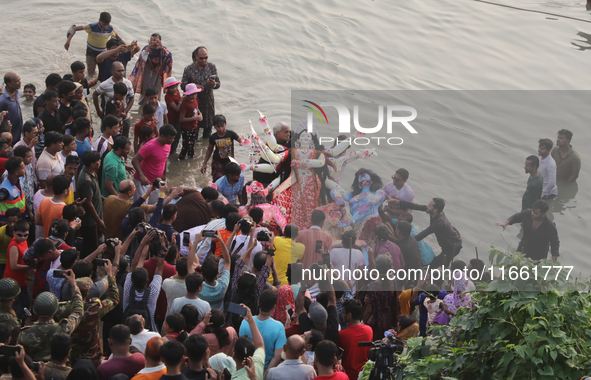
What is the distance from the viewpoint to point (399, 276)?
221 inches

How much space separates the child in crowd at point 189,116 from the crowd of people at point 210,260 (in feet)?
4.35

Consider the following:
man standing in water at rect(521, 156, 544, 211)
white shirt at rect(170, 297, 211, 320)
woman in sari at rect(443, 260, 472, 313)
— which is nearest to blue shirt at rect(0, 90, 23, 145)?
white shirt at rect(170, 297, 211, 320)

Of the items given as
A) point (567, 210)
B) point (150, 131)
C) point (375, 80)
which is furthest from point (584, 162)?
point (375, 80)

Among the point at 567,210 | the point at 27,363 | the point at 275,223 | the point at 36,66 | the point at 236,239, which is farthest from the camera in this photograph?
the point at 36,66

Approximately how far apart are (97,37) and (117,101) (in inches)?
95.7

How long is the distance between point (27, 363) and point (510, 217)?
3927mm

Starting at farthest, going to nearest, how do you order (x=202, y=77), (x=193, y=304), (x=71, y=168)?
(x=202, y=77), (x=71, y=168), (x=193, y=304)

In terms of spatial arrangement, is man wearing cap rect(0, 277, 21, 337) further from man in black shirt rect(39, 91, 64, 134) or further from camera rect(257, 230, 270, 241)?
man in black shirt rect(39, 91, 64, 134)

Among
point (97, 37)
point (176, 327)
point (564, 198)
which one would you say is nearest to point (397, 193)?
point (564, 198)

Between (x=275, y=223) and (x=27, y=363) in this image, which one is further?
(x=275, y=223)

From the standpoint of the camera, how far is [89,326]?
196 inches

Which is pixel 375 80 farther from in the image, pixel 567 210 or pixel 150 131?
pixel 567 210

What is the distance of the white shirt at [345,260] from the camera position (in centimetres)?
581

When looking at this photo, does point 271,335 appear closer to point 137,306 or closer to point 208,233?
point 137,306
